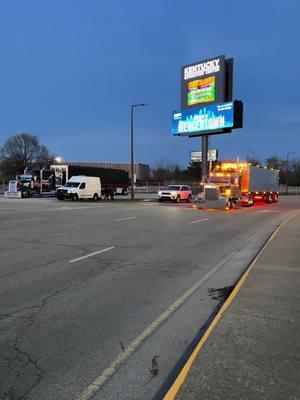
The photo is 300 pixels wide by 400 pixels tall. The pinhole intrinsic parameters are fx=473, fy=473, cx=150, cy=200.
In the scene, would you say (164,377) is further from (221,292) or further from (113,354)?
(221,292)

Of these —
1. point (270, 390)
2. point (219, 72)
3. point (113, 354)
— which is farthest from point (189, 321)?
point (219, 72)

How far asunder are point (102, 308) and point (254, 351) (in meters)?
2.47

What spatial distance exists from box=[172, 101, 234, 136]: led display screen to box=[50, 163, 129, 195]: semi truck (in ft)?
30.9

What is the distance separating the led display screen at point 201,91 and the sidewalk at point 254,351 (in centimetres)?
4860

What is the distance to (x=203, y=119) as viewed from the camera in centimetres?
5462

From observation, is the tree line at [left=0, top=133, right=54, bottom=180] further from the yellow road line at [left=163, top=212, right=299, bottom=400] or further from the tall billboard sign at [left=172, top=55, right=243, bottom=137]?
the yellow road line at [left=163, top=212, right=299, bottom=400]

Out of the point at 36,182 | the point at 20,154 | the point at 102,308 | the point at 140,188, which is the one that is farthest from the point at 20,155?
the point at 102,308

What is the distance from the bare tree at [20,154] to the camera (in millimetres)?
110562

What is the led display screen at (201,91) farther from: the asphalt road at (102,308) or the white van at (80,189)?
the asphalt road at (102,308)

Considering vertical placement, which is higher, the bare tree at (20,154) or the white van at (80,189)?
the bare tree at (20,154)

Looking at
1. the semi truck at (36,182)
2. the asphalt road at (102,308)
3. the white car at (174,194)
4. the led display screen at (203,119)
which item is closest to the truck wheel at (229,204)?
the white car at (174,194)

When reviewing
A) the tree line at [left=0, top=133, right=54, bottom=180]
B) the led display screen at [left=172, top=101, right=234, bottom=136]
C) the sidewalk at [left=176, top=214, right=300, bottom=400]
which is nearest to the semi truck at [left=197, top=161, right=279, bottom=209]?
the led display screen at [left=172, top=101, right=234, bottom=136]

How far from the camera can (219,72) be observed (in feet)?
178

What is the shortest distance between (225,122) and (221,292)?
151ft
